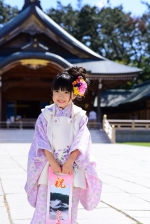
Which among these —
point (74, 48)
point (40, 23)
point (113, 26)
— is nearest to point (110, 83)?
point (74, 48)

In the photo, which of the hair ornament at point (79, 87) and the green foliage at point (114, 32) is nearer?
the hair ornament at point (79, 87)

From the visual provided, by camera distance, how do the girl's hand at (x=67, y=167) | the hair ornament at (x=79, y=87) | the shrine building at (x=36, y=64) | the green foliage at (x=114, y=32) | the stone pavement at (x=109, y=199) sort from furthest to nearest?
the green foliage at (x=114, y=32) < the shrine building at (x=36, y=64) < the stone pavement at (x=109, y=199) < the hair ornament at (x=79, y=87) < the girl's hand at (x=67, y=167)

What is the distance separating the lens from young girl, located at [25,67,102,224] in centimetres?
288

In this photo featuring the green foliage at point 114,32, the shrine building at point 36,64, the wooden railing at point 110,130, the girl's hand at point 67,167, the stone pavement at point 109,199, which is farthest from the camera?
the green foliage at point 114,32

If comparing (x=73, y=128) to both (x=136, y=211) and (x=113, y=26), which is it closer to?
(x=136, y=211)

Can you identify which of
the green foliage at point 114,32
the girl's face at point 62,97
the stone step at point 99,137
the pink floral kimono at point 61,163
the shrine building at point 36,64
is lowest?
the stone step at point 99,137

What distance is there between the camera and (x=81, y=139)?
114 inches

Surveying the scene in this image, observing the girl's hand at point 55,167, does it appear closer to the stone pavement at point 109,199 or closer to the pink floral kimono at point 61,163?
the pink floral kimono at point 61,163

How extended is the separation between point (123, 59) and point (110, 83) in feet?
52.3

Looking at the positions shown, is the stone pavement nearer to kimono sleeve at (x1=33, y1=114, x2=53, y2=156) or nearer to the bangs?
kimono sleeve at (x1=33, y1=114, x2=53, y2=156)

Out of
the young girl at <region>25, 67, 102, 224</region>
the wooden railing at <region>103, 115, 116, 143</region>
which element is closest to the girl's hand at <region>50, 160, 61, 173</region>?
the young girl at <region>25, 67, 102, 224</region>

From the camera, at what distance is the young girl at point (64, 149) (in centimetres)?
288

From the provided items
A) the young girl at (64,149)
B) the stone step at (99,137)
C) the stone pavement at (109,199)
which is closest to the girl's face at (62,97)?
the young girl at (64,149)

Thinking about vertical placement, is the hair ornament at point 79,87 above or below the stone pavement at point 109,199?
above
